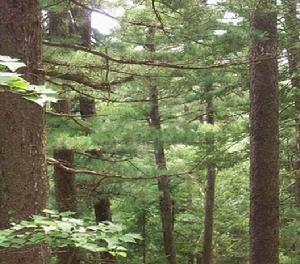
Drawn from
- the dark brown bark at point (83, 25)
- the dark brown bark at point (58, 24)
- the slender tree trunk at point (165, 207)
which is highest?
the dark brown bark at point (83, 25)

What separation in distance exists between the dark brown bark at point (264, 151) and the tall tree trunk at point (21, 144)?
13.5 ft

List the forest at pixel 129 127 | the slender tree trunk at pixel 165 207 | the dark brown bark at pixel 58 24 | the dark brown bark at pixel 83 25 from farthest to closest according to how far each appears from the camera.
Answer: the slender tree trunk at pixel 165 207
the dark brown bark at pixel 83 25
the dark brown bark at pixel 58 24
the forest at pixel 129 127

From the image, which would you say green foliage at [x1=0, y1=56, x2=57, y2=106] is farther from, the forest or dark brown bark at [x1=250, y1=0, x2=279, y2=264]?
dark brown bark at [x1=250, y1=0, x2=279, y2=264]

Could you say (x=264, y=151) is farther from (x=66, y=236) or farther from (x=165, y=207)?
(x=165, y=207)

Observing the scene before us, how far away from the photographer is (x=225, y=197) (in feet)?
57.2

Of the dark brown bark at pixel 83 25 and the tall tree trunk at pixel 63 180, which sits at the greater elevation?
the dark brown bark at pixel 83 25

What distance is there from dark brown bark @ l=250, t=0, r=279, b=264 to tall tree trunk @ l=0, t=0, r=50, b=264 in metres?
4.13

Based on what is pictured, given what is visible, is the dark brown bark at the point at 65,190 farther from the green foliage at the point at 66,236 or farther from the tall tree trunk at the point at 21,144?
the green foliage at the point at 66,236

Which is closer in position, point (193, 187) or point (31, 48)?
point (31, 48)

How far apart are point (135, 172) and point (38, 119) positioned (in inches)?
163

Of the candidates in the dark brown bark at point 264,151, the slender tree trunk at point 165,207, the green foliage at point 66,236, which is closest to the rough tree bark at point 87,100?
the dark brown bark at point 264,151

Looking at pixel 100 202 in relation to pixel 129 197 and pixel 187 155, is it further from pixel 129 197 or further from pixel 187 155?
pixel 187 155

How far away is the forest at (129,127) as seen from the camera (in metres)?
3.46

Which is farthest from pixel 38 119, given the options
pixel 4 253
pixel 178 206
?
pixel 178 206
